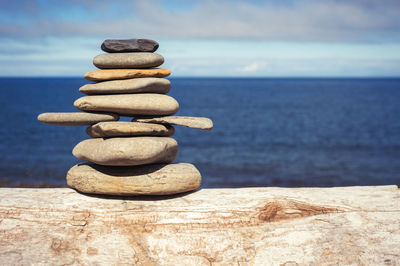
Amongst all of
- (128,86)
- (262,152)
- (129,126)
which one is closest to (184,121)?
(129,126)

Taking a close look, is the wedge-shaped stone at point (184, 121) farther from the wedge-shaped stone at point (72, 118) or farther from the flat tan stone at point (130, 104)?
the wedge-shaped stone at point (72, 118)

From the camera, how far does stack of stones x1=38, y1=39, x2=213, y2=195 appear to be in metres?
5.32

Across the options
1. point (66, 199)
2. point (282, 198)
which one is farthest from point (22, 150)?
point (282, 198)

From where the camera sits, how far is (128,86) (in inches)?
221

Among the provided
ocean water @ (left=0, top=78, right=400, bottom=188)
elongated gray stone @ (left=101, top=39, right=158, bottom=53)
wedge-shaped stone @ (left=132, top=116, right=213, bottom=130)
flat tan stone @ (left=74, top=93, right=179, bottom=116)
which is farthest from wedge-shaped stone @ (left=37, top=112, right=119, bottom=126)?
ocean water @ (left=0, top=78, right=400, bottom=188)

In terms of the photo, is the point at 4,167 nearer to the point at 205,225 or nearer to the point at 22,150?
the point at 22,150

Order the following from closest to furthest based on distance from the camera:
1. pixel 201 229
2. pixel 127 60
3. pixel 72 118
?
1. pixel 201 229
2. pixel 72 118
3. pixel 127 60

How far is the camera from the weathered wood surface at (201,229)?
15.2 ft

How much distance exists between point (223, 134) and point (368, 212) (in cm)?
2137

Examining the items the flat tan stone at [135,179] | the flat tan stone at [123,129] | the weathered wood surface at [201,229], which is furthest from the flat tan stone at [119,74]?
the weathered wood surface at [201,229]

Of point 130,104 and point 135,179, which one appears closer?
point 135,179

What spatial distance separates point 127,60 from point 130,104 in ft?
2.12

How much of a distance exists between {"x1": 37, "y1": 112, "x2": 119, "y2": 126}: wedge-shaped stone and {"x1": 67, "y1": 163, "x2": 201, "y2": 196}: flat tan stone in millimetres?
684

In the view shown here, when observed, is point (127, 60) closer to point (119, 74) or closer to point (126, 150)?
point (119, 74)
